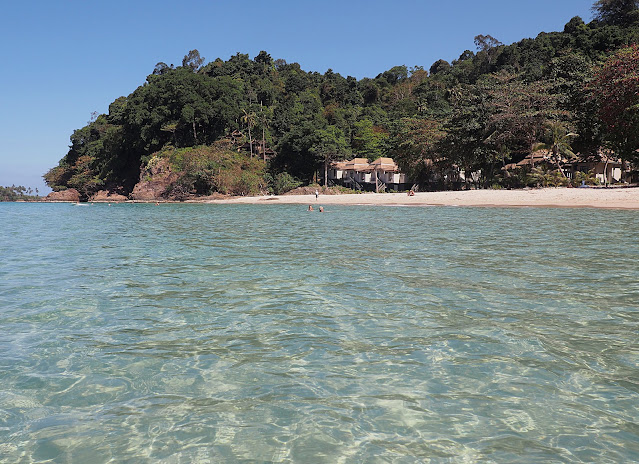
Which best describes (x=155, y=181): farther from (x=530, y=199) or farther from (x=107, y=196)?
(x=530, y=199)

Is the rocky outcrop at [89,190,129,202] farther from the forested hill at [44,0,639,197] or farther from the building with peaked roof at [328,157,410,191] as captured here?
the building with peaked roof at [328,157,410,191]

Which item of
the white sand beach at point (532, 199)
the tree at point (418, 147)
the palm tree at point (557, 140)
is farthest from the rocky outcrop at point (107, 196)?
the palm tree at point (557, 140)

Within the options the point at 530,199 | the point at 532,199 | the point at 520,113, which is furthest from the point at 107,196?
the point at 532,199

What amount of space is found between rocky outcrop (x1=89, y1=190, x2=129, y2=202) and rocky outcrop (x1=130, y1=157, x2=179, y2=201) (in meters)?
6.91

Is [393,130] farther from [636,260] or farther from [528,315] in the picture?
[528,315]

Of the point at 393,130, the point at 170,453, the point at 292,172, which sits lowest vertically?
the point at 170,453

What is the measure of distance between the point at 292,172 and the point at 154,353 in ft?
235

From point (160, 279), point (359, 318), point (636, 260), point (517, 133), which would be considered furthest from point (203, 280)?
point (517, 133)

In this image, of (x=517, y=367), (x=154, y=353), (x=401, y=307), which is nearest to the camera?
(x=517, y=367)

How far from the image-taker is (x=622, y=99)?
36.9 m

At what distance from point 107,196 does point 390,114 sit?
188 feet

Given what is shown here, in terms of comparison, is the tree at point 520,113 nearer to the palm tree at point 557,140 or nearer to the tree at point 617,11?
the palm tree at point 557,140

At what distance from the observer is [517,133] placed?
152 ft

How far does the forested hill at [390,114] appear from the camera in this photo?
146ft
